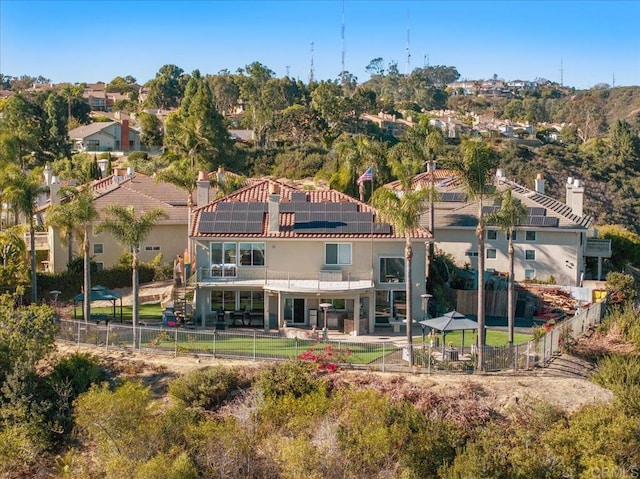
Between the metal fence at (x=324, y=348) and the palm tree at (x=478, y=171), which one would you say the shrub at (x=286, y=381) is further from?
the palm tree at (x=478, y=171)

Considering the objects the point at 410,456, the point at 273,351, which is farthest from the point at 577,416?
the point at 273,351

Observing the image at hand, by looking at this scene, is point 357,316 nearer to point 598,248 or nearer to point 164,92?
point 598,248

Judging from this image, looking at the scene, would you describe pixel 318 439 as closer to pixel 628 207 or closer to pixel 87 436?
A: pixel 87 436

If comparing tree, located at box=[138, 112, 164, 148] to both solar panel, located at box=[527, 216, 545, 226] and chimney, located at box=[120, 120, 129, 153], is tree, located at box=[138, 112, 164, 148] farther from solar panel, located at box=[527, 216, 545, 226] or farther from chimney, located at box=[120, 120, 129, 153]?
solar panel, located at box=[527, 216, 545, 226]

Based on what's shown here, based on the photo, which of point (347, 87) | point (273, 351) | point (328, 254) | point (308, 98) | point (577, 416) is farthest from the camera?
point (347, 87)

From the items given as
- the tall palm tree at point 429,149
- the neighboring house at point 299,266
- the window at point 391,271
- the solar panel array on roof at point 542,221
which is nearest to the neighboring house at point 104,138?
the tall palm tree at point 429,149

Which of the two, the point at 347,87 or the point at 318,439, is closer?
the point at 318,439
